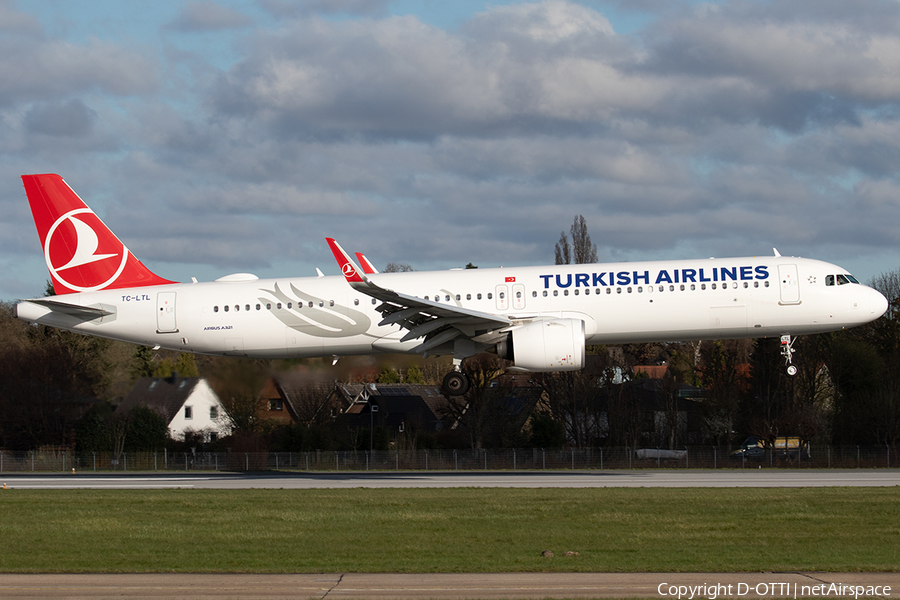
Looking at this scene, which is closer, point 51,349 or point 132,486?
point 132,486

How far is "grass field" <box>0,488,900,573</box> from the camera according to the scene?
52.6ft

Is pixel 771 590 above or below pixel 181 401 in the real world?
below

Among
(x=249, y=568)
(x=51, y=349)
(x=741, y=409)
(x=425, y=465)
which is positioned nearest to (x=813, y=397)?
(x=741, y=409)

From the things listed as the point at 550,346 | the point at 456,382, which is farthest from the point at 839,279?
the point at 456,382

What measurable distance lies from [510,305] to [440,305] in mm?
3330

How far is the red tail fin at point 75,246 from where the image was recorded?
36.1 m

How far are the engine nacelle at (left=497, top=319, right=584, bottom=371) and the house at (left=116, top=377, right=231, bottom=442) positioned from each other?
15.5 m

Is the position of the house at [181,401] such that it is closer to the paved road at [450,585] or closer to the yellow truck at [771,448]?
the paved road at [450,585]

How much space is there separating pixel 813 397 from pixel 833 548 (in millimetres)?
57197

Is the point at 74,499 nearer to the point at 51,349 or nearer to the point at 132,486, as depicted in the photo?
the point at 132,486

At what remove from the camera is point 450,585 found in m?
14.1

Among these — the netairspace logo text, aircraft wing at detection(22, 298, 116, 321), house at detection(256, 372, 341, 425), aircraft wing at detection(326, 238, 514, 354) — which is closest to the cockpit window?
aircraft wing at detection(326, 238, 514, 354)

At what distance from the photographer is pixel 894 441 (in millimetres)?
62281

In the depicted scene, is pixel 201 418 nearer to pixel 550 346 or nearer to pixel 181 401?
pixel 181 401
